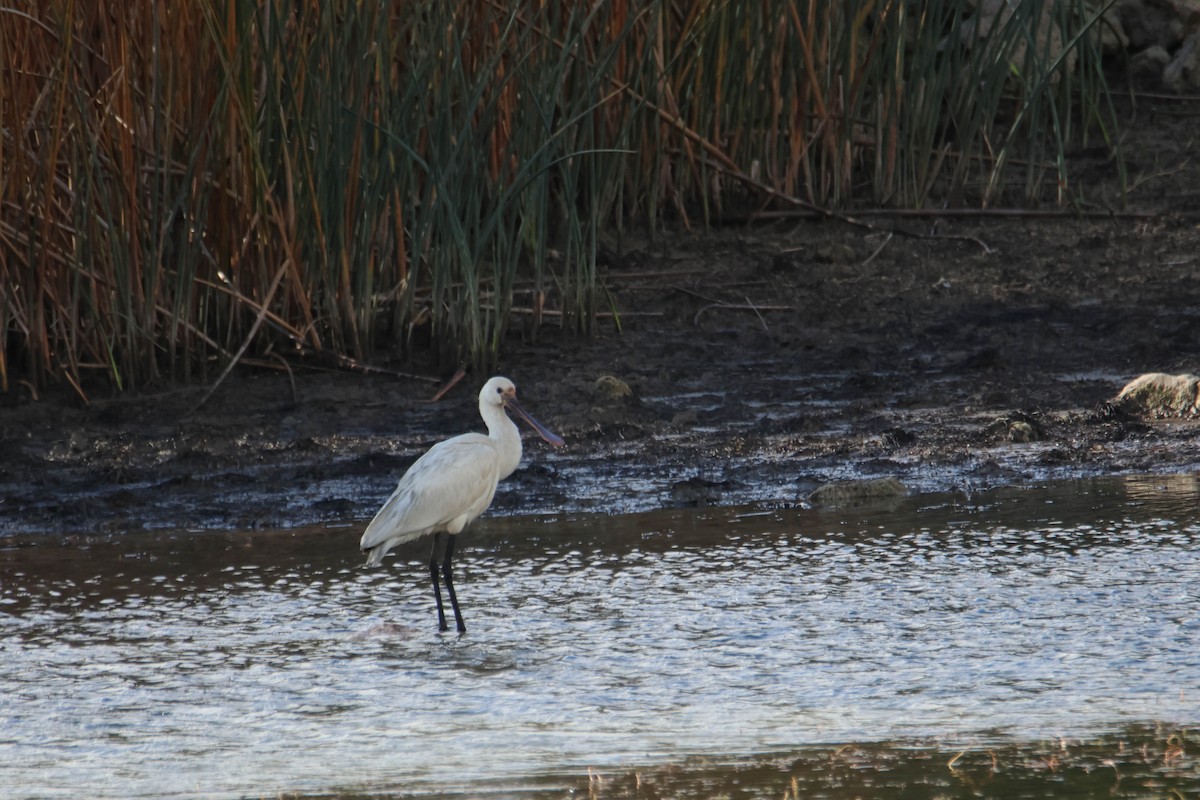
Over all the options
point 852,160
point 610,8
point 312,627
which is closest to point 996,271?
point 852,160

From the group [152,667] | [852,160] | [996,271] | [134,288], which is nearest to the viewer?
[152,667]

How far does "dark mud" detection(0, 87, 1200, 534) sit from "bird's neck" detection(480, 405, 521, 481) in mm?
719

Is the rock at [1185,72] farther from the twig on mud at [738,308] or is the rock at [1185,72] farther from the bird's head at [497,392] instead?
the bird's head at [497,392]

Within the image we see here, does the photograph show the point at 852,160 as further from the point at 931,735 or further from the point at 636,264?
the point at 931,735

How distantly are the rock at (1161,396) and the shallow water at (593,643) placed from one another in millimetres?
822

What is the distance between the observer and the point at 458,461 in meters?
5.64

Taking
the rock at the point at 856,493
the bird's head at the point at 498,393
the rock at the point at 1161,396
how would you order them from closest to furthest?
the bird's head at the point at 498,393 < the rock at the point at 856,493 < the rock at the point at 1161,396

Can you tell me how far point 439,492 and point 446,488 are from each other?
0.13 feet

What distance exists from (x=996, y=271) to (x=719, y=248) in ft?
4.99

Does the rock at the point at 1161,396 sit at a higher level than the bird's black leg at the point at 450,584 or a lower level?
higher

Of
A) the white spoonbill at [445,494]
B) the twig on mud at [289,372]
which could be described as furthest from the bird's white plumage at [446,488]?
the twig on mud at [289,372]

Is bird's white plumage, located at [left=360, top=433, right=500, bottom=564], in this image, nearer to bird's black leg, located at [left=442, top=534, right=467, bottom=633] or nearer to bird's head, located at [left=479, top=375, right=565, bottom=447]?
bird's black leg, located at [left=442, top=534, right=467, bottom=633]

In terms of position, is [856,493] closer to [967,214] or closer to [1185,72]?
[967,214]

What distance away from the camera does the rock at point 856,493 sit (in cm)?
650
